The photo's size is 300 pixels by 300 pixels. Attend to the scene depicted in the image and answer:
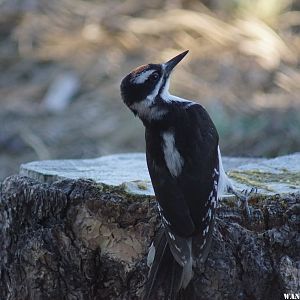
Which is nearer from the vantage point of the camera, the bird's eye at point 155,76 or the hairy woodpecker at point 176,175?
the hairy woodpecker at point 176,175

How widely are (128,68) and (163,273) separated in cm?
650

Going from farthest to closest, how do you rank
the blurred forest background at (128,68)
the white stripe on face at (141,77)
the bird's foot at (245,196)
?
the blurred forest background at (128,68), the white stripe on face at (141,77), the bird's foot at (245,196)

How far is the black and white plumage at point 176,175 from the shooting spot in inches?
149

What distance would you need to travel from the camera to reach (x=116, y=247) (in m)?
4.02

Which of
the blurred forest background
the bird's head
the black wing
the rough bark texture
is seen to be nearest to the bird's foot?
the rough bark texture

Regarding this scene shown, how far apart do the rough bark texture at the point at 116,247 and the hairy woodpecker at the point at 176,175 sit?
96 millimetres

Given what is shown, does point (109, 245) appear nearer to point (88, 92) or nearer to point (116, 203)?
point (116, 203)

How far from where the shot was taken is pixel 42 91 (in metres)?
10.4

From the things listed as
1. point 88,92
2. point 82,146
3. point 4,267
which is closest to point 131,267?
point 4,267

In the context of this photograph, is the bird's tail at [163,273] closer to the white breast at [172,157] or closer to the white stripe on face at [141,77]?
the white breast at [172,157]

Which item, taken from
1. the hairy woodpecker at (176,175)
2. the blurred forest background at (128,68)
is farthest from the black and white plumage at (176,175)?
the blurred forest background at (128,68)

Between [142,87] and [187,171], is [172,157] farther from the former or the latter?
[142,87]

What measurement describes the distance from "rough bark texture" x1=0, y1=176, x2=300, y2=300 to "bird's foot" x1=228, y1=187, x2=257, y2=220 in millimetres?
33

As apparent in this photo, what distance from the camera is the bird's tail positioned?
388 cm
